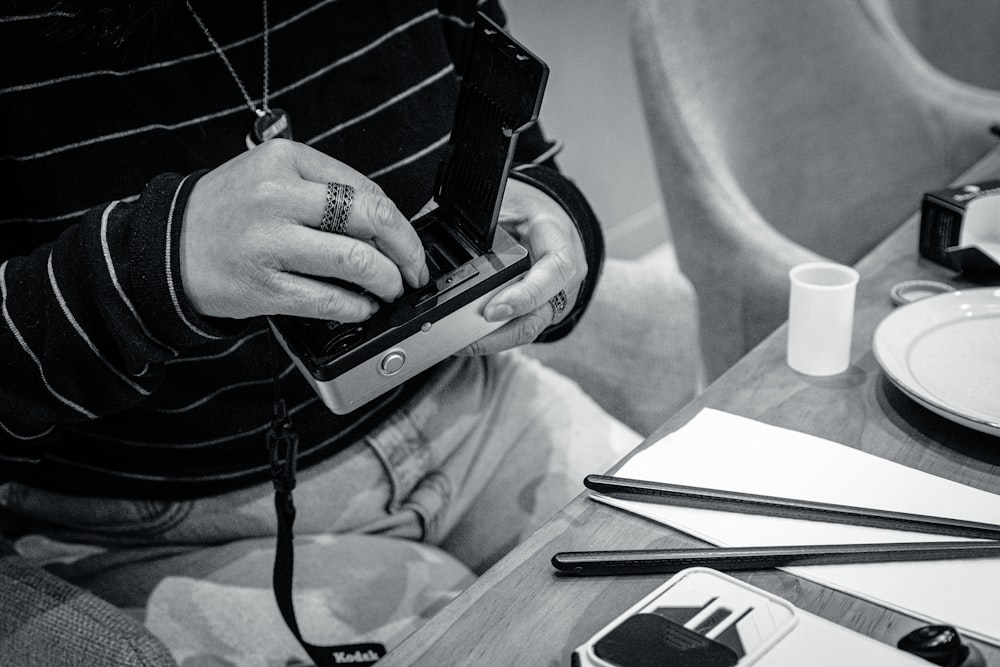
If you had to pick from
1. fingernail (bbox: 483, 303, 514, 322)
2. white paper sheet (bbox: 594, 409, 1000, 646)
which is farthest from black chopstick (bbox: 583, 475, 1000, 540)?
fingernail (bbox: 483, 303, 514, 322)

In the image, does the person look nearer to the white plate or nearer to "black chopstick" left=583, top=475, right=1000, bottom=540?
"black chopstick" left=583, top=475, right=1000, bottom=540

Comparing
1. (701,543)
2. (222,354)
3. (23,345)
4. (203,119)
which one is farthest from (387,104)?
(701,543)

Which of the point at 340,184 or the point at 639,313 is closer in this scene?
the point at 340,184

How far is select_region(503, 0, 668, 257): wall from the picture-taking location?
209 cm

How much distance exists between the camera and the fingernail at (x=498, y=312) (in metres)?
0.68

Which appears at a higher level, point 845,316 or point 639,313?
point 845,316

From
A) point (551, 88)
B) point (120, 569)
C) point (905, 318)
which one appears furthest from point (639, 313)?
point (551, 88)

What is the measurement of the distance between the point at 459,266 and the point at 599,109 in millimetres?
1748

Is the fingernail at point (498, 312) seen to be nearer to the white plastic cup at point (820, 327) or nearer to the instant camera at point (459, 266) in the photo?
the instant camera at point (459, 266)

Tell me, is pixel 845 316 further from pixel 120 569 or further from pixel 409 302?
pixel 120 569

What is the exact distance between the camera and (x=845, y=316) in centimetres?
72

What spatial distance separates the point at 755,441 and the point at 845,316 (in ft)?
0.49

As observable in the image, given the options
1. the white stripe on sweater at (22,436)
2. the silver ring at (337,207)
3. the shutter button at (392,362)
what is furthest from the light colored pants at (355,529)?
the silver ring at (337,207)

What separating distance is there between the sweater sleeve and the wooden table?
0.27m
